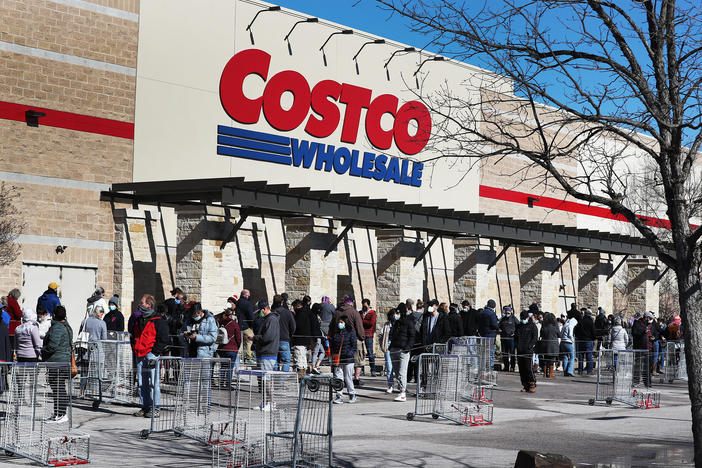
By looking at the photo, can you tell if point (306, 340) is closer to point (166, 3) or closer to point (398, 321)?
point (398, 321)

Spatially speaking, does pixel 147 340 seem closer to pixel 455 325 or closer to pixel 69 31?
pixel 455 325

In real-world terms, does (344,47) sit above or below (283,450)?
above

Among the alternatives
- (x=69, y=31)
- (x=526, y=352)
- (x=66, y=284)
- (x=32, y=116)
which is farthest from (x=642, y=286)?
(x=32, y=116)

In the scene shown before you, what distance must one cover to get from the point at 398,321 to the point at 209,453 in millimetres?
8700

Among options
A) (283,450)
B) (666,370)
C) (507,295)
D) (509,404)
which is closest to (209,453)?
(283,450)

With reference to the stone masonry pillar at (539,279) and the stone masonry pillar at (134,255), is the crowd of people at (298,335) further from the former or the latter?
the stone masonry pillar at (539,279)

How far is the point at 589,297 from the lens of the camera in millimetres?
41094

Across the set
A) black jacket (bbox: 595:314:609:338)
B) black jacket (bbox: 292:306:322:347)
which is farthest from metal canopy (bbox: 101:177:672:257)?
black jacket (bbox: 595:314:609:338)

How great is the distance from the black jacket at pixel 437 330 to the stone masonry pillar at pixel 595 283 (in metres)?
19.9

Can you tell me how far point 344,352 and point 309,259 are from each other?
32.6 ft

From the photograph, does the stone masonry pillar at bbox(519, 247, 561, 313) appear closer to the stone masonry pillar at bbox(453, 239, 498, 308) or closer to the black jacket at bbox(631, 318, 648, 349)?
the stone masonry pillar at bbox(453, 239, 498, 308)

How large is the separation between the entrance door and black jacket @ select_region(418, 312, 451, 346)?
949 cm

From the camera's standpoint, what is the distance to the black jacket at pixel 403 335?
66.4ft

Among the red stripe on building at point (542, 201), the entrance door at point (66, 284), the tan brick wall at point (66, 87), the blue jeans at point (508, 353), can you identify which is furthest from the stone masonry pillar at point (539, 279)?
the entrance door at point (66, 284)
